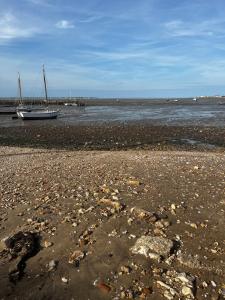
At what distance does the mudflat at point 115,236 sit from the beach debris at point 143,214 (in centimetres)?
3

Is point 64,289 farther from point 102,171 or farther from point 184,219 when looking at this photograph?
point 102,171

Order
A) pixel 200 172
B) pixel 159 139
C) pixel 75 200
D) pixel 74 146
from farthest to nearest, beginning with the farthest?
1. pixel 159 139
2. pixel 74 146
3. pixel 200 172
4. pixel 75 200

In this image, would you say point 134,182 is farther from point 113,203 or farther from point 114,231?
point 114,231

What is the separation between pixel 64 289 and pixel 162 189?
5234 millimetres

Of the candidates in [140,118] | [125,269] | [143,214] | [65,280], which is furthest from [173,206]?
[140,118]

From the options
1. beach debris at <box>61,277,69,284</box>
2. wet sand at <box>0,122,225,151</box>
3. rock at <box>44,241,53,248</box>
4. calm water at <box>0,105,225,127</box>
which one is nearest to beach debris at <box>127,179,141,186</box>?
rock at <box>44,241,53,248</box>

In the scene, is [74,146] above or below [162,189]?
below

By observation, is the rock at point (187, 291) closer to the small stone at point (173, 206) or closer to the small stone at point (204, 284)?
the small stone at point (204, 284)

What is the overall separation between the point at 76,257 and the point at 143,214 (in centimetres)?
221

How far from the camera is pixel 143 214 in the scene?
9.93m

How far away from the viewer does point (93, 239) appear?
902 cm

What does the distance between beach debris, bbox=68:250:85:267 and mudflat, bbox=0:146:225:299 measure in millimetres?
20

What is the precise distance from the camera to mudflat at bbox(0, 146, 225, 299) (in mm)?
7434

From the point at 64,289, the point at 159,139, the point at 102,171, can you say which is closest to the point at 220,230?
the point at 64,289
